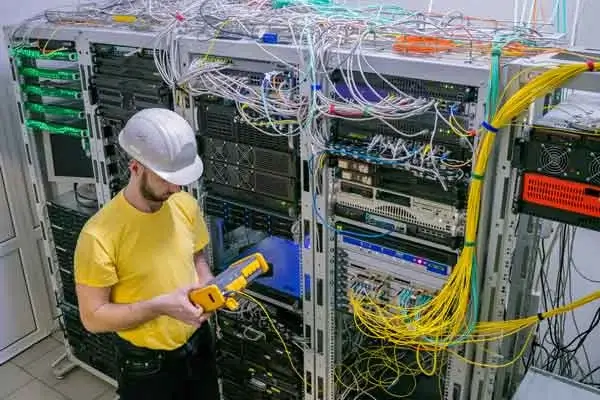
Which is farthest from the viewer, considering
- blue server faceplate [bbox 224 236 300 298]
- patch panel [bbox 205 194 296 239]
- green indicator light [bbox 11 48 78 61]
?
green indicator light [bbox 11 48 78 61]

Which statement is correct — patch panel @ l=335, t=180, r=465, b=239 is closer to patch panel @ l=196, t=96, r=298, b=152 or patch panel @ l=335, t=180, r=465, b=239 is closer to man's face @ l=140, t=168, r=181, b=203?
patch panel @ l=196, t=96, r=298, b=152

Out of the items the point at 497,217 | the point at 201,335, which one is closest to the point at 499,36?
the point at 497,217

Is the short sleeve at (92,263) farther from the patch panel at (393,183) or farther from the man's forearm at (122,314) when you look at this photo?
the patch panel at (393,183)

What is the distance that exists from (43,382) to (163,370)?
1.55m

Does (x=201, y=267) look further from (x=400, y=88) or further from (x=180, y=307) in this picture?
(x=400, y=88)

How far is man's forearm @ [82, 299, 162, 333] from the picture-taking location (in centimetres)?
161

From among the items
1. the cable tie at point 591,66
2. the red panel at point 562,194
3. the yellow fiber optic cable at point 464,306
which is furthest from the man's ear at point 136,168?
the cable tie at point 591,66

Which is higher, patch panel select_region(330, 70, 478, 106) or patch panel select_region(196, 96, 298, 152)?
→ patch panel select_region(330, 70, 478, 106)

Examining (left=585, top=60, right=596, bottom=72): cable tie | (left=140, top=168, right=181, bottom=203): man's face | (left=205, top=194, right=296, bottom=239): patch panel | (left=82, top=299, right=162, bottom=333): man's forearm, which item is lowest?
(left=82, top=299, right=162, bottom=333): man's forearm

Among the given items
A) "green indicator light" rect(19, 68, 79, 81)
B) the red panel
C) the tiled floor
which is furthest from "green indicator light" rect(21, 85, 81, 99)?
the red panel

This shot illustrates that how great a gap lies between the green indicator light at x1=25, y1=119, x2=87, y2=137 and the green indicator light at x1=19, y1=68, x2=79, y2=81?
0.70 feet

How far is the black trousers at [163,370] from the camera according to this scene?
1.82 meters

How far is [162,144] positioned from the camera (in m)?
1.53

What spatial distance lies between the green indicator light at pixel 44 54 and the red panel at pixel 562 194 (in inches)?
74.6
